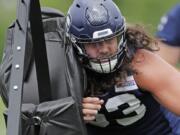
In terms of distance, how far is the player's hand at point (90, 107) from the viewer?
3.06 meters

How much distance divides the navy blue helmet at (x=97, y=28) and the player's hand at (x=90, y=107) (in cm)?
12

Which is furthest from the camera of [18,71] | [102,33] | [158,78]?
[158,78]

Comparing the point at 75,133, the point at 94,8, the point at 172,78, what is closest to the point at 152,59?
the point at 172,78

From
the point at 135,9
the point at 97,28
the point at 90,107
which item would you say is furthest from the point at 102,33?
the point at 135,9

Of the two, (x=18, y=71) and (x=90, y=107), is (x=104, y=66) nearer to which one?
(x=90, y=107)

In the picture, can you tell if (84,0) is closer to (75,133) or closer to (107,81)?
(107,81)

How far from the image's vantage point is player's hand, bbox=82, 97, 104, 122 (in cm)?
306

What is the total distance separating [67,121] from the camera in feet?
9.20

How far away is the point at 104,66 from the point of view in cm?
309

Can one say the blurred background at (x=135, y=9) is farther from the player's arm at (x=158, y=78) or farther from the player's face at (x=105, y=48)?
the player's face at (x=105, y=48)

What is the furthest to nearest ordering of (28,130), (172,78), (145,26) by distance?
(145,26)
(172,78)
(28,130)

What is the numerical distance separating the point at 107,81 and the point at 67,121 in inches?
19.4

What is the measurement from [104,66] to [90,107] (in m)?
0.16

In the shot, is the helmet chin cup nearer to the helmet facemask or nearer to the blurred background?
the helmet facemask
